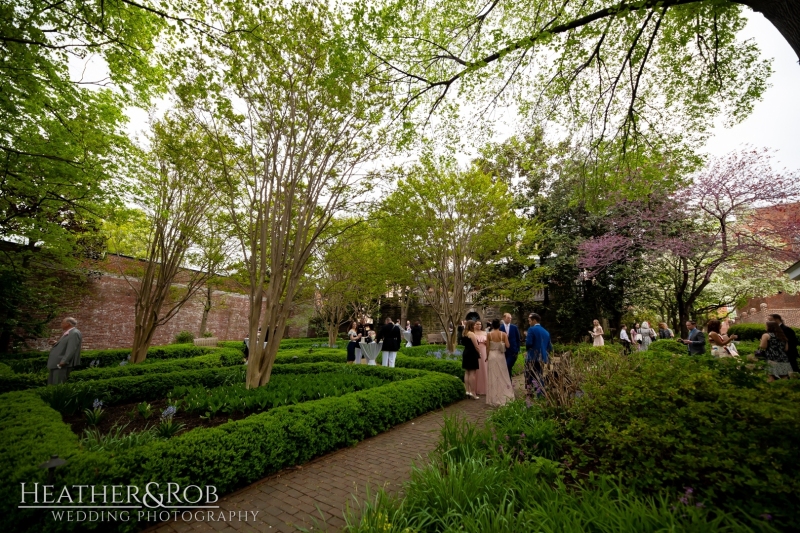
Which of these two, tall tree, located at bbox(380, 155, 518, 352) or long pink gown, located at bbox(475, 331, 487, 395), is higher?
tall tree, located at bbox(380, 155, 518, 352)

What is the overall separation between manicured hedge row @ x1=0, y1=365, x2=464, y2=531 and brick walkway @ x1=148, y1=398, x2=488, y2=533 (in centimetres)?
18

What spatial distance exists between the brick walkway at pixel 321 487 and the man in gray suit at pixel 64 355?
5768 mm

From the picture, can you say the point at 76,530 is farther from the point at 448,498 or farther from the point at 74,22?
the point at 74,22

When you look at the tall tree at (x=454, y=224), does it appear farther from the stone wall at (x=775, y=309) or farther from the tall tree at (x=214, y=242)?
the stone wall at (x=775, y=309)

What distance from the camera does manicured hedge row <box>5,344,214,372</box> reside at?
951cm

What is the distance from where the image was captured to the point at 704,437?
270 centimetres

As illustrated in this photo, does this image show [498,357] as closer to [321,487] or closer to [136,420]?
[321,487]

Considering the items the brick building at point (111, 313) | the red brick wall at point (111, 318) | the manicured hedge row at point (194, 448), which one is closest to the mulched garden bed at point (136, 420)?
the manicured hedge row at point (194, 448)

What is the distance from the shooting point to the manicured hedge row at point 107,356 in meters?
9.51

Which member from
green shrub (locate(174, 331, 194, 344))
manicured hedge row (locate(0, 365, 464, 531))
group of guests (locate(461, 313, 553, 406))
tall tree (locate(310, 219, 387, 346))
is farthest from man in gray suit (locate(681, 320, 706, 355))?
green shrub (locate(174, 331, 194, 344))

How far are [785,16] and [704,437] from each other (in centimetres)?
394

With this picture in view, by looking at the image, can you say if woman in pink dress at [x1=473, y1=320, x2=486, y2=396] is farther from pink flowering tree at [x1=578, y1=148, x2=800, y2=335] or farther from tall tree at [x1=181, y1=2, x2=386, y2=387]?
pink flowering tree at [x1=578, y1=148, x2=800, y2=335]

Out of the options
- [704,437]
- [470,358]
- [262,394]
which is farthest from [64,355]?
[704,437]

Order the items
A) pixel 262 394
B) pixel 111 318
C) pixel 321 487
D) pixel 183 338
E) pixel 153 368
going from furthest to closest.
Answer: pixel 183 338 < pixel 111 318 < pixel 153 368 < pixel 262 394 < pixel 321 487
